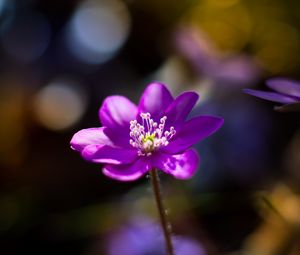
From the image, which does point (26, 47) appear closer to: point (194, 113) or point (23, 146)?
point (23, 146)

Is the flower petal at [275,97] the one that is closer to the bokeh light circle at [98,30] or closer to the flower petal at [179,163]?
the flower petal at [179,163]

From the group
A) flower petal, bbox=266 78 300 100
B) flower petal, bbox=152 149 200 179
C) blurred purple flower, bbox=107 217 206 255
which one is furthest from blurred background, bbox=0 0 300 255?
flower petal, bbox=152 149 200 179

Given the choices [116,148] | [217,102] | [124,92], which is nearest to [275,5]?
[217,102]

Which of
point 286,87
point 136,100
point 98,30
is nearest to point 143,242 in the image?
point 136,100

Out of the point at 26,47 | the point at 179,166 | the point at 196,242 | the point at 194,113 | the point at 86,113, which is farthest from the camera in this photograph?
the point at 26,47

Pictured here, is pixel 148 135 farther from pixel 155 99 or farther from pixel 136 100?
pixel 136 100

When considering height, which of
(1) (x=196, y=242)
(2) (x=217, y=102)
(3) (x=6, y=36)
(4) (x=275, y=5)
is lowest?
(1) (x=196, y=242)

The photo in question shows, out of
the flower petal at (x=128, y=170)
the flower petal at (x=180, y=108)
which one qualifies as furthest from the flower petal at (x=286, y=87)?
the flower petal at (x=128, y=170)
